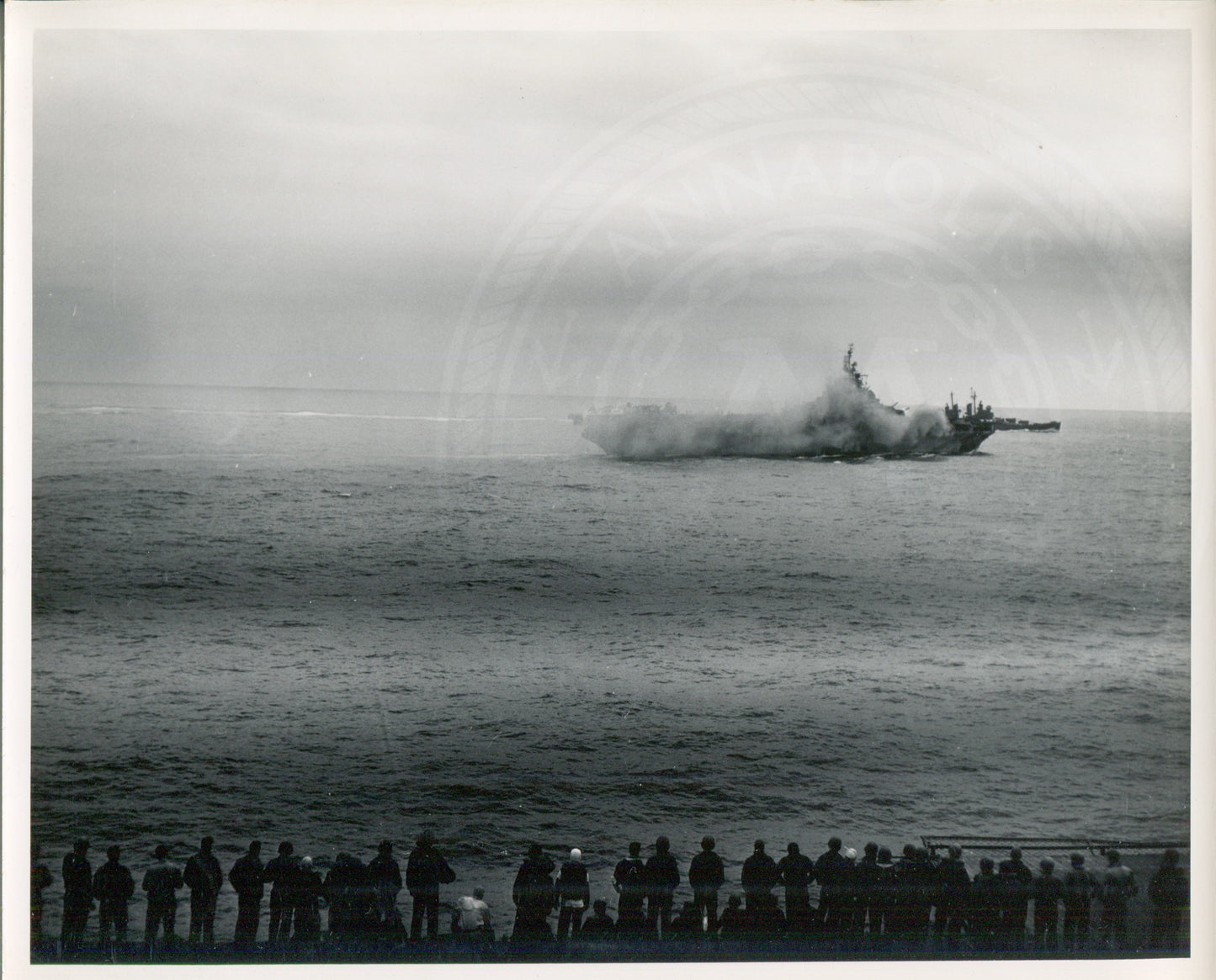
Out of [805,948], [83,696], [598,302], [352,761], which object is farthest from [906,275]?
[83,696]

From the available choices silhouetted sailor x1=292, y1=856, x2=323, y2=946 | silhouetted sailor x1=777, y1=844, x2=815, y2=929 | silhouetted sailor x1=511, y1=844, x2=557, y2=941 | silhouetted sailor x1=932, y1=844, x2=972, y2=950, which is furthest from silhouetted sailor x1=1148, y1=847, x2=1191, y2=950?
silhouetted sailor x1=292, y1=856, x2=323, y2=946

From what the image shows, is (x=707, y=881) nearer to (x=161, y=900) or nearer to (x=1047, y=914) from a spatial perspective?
(x=1047, y=914)

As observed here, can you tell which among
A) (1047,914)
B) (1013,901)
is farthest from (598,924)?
(1047,914)

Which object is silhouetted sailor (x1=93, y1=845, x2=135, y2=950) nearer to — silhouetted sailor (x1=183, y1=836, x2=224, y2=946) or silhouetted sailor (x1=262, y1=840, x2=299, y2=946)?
silhouetted sailor (x1=183, y1=836, x2=224, y2=946)

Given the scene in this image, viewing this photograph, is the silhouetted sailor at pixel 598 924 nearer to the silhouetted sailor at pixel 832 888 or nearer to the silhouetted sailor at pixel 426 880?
the silhouetted sailor at pixel 426 880

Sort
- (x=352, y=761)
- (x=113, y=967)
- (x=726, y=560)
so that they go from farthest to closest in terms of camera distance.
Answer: (x=726, y=560), (x=352, y=761), (x=113, y=967)

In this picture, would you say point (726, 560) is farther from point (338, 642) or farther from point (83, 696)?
point (83, 696)

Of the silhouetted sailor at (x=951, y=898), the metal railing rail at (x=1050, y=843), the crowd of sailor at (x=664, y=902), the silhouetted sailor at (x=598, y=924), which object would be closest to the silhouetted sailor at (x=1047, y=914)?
the crowd of sailor at (x=664, y=902)
